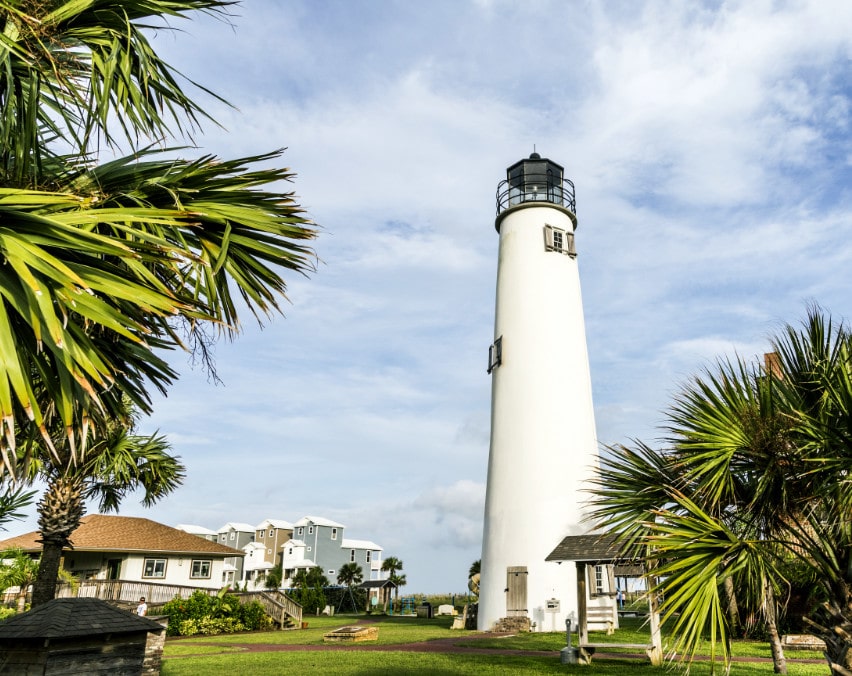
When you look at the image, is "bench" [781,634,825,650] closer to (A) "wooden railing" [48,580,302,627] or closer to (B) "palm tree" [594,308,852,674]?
(B) "palm tree" [594,308,852,674]

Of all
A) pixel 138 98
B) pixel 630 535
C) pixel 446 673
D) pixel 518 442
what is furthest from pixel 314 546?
pixel 138 98

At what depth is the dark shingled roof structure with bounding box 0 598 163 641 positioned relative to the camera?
650cm

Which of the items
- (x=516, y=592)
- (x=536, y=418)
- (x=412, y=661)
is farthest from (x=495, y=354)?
(x=412, y=661)

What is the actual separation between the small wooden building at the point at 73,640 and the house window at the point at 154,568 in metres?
→ 28.8

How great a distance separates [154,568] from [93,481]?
15.6 metres

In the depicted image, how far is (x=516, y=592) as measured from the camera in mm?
25625

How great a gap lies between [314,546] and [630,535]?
60.5 m

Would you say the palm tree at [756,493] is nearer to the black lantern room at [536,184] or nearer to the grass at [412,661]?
the grass at [412,661]

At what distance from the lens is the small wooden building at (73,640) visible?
21.2 ft

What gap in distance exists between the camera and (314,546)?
65625 millimetres

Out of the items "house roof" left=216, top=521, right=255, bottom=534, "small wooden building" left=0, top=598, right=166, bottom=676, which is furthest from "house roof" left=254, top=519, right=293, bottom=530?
"small wooden building" left=0, top=598, right=166, bottom=676

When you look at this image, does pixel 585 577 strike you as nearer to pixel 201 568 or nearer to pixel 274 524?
pixel 201 568

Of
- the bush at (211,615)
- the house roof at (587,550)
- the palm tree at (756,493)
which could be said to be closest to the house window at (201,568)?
the bush at (211,615)

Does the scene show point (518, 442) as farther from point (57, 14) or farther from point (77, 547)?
point (57, 14)
